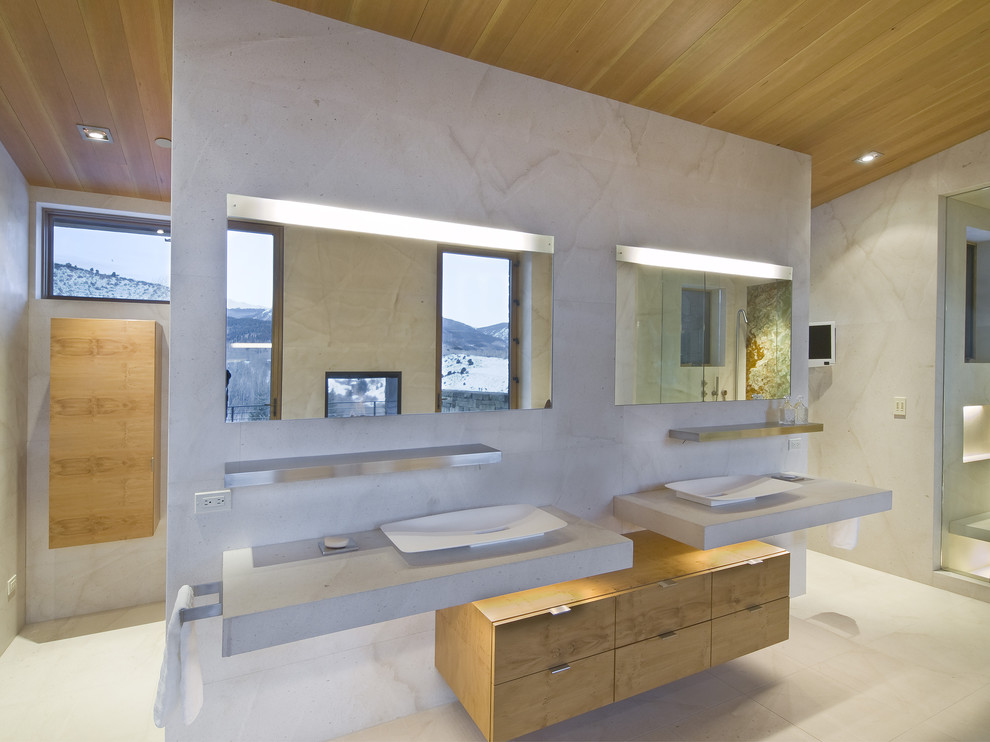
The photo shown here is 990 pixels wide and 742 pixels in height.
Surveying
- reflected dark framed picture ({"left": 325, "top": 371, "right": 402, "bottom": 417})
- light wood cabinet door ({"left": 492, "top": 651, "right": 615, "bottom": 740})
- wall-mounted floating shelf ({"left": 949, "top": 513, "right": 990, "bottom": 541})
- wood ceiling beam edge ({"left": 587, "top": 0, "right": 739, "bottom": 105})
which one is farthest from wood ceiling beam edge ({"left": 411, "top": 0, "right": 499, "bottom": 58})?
wall-mounted floating shelf ({"left": 949, "top": 513, "right": 990, "bottom": 541})

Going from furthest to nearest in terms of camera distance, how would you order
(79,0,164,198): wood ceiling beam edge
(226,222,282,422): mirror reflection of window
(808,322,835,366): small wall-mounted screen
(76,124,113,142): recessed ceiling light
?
(808,322,835,366): small wall-mounted screen
(76,124,113,142): recessed ceiling light
(226,222,282,422): mirror reflection of window
(79,0,164,198): wood ceiling beam edge

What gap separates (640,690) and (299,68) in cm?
272

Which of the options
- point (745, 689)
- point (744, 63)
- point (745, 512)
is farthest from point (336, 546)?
point (744, 63)

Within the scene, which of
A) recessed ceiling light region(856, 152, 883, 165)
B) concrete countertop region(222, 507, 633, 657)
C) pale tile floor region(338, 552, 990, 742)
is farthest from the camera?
recessed ceiling light region(856, 152, 883, 165)

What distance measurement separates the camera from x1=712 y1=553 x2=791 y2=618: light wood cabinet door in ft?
7.46

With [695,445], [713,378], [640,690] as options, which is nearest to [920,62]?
[713,378]

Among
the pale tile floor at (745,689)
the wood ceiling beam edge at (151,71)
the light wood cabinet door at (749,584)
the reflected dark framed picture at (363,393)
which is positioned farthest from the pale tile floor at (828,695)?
the wood ceiling beam edge at (151,71)

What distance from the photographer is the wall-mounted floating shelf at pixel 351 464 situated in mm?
1759

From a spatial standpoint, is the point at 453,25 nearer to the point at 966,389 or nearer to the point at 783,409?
the point at 783,409

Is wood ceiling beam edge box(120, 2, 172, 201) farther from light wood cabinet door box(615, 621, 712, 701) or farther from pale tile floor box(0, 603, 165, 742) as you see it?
light wood cabinet door box(615, 621, 712, 701)

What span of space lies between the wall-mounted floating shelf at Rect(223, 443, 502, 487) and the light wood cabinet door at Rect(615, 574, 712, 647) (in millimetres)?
779

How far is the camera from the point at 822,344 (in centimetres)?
404

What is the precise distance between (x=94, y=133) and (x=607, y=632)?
3.12m

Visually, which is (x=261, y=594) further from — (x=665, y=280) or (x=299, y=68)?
(x=665, y=280)
